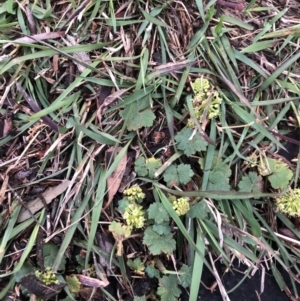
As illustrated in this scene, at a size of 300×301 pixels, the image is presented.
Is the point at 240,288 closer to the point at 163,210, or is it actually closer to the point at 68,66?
the point at 163,210

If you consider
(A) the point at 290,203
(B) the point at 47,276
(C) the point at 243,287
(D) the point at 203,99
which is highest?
(D) the point at 203,99

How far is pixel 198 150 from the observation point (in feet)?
6.27

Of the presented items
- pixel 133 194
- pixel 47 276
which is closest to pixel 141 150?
pixel 133 194

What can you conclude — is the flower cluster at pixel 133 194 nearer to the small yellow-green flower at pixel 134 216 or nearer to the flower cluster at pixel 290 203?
the small yellow-green flower at pixel 134 216

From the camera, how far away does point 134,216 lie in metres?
1.87

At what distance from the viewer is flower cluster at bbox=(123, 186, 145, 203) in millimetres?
1892

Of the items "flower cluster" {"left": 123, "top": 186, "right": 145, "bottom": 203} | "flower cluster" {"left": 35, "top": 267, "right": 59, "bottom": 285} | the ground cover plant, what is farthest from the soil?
"flower cluster" {"left": 35, "top": 267, "right": 59, "bottom": 285}

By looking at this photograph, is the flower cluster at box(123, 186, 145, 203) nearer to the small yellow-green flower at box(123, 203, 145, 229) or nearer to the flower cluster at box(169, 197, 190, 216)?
the small yellow-green flower at box(123, 203, 145, 229)

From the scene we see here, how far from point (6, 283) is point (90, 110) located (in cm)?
85

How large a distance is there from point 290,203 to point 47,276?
1100 millimetres

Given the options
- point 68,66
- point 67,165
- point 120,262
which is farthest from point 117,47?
point 120,262

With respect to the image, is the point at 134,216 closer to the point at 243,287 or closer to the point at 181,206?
the point at 181,206

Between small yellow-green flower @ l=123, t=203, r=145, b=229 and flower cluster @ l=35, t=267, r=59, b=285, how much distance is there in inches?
15.7

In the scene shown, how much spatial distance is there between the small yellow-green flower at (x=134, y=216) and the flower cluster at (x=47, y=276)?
399mm
